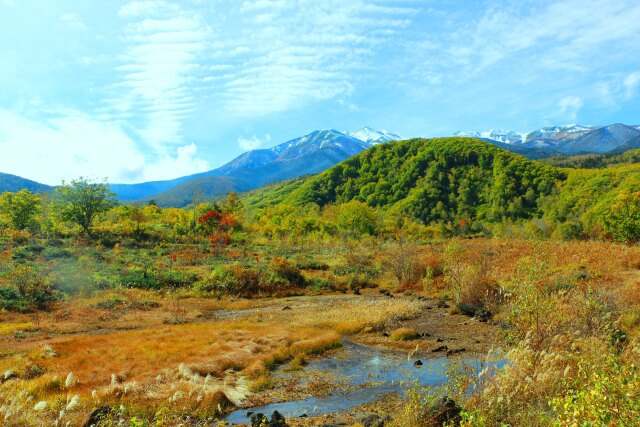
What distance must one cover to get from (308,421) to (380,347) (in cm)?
842

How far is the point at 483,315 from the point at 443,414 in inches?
624

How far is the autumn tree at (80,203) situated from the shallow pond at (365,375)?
58.3m

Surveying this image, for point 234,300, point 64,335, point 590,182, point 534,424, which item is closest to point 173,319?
point 64,335

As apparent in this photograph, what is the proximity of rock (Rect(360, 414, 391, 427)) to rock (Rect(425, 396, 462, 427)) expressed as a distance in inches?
54.1

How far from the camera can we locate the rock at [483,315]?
23.1m

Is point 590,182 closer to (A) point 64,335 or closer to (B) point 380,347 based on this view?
(B) point 380,347

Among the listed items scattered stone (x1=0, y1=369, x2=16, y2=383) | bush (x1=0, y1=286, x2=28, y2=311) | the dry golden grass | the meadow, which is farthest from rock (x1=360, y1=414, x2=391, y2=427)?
bush (x1=0, y1=286, x2=28, y2=311)

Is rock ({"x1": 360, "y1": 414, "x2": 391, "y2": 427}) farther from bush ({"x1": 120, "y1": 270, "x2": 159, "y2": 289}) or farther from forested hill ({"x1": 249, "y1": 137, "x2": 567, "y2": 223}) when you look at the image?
forested hill ({"x1": 249, "y1": 137, "x2": 567, "y2": 223})

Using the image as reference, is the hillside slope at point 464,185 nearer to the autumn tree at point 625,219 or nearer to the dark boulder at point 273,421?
the autumn tree at point 625,219

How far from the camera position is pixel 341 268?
145 ft

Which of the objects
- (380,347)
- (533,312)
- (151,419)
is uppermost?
(533,312)

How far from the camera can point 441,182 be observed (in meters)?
146

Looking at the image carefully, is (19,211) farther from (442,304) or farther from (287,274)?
(442,304)

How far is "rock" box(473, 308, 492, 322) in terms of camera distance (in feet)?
76.0
